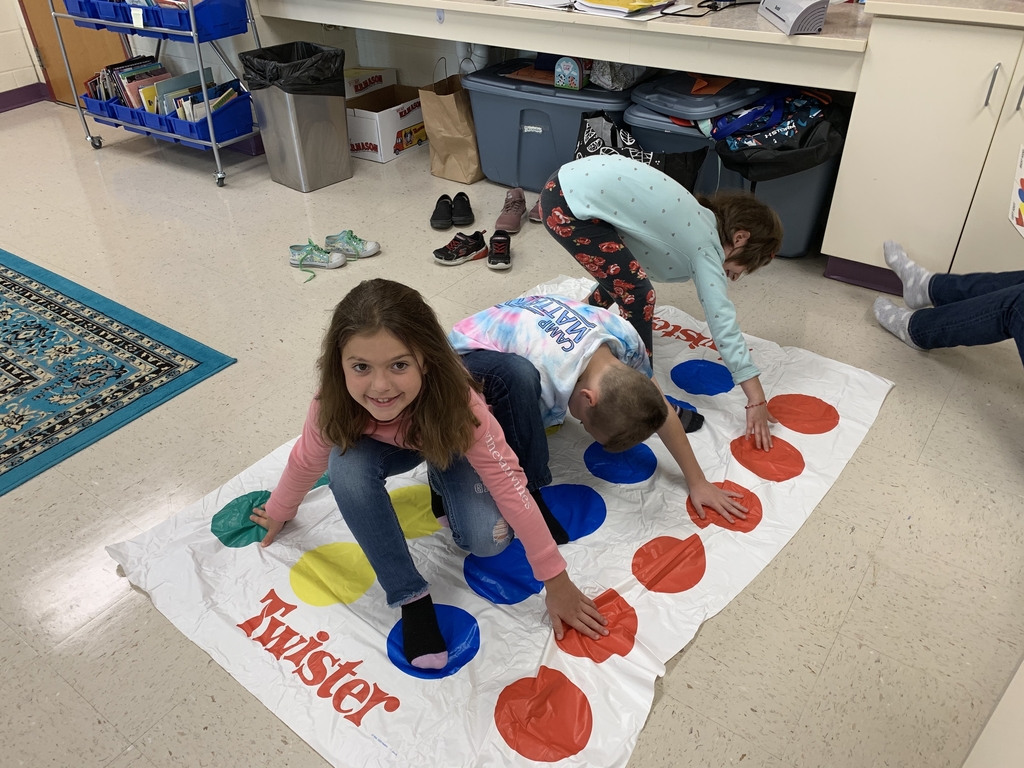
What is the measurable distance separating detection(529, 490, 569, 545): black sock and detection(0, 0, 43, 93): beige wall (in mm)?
4303

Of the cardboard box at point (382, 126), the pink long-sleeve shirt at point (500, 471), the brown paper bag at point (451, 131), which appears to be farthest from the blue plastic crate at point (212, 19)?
the pink long-sleeve shirt at point (500, 471)

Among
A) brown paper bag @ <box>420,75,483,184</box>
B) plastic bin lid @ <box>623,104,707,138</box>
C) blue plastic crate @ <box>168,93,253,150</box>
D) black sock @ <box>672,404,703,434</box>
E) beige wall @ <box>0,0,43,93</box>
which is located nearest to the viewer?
black sock @ <box>672,404,703,434</box>

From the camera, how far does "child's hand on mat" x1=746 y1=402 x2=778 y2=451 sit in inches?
72.1

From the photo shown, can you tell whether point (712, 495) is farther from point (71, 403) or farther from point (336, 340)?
point (71, 403)

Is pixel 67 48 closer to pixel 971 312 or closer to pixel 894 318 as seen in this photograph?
pixel 894 318

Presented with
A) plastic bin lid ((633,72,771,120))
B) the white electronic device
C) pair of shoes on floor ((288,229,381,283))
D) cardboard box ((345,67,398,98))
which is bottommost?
pair of shoes on floor ((288,229,381,283))

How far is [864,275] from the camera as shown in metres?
2.48

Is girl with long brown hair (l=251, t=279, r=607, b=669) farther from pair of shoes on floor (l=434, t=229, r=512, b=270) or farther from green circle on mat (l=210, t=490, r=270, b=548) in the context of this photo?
pair of shoes on floor (l=434, t=229, r=512, b=270)

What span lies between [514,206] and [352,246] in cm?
63

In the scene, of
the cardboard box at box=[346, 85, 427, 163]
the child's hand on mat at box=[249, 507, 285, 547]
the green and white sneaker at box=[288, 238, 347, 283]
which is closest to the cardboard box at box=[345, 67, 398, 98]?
the cardboard box at box=[346, 85, 427, 163]

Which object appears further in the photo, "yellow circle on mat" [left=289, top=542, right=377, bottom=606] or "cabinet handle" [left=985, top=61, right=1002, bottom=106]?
"cabinet handle" [left=985, top=61, right=1002, bottom=106]

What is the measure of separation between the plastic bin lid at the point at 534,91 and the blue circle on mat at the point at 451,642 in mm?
1943

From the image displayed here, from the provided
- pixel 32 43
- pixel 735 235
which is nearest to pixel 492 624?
pixel 735 235

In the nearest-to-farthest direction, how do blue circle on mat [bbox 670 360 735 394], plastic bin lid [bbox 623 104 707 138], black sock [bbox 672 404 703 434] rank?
black sock [bbox 672 404 703 434], blue circle on mat [bbox 670 360 735 394], plastic bin lid [bbox 623 104 707 138]
